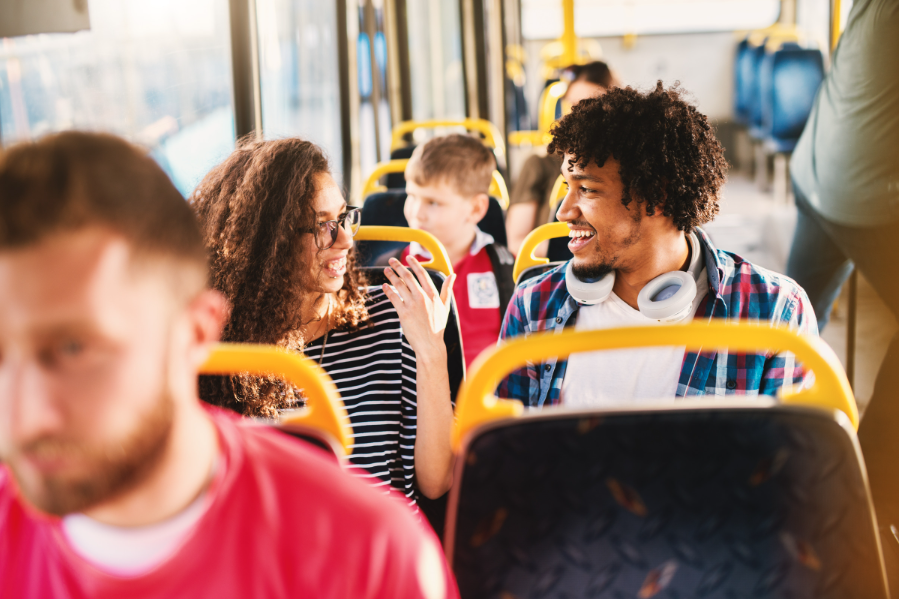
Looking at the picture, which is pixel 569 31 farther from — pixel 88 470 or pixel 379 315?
pixel 88 470

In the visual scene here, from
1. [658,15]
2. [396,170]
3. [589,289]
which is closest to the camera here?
[589,289]

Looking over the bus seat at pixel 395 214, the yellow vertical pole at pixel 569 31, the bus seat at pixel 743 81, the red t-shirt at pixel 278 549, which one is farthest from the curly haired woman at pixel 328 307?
the bus seat at pixel 743 81

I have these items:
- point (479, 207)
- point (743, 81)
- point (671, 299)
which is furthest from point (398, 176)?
point (743, 81)

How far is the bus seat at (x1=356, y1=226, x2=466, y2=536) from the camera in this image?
138cm

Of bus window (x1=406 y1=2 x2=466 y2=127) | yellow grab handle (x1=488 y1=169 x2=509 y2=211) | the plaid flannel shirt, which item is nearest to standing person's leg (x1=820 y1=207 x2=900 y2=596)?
the plaid flannel shirt

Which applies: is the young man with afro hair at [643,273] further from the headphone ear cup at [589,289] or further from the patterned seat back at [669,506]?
the patterned seat back at [669,506]

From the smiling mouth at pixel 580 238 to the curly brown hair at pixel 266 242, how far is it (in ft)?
1.41

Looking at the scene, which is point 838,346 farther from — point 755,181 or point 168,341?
point 755,181

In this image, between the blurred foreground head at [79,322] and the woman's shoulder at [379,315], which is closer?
the blurred foreground head at [79,322]

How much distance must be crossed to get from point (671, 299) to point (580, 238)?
0.85ft

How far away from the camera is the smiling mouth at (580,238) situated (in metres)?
1.47

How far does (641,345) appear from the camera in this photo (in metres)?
0.77

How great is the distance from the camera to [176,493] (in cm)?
60

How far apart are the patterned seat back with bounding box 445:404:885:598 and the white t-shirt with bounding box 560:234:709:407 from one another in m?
0.53
